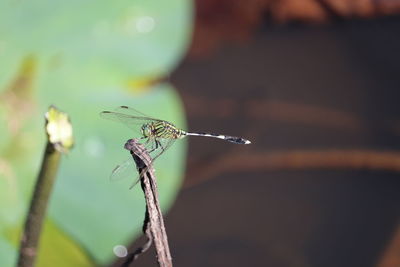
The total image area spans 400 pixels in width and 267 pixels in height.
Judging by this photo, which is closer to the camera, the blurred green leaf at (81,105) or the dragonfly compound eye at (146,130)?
the dragonfly compound eye at (146,130)

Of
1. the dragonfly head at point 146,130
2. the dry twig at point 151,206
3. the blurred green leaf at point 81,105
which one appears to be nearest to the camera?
the dry twig at point 151,206

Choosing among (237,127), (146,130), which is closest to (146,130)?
(146,130)

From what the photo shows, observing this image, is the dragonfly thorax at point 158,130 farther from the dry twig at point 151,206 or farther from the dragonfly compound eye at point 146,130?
the dry twig at point 151,206

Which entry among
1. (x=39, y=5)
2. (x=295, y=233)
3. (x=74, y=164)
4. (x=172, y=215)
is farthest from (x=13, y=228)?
(x=295, y=233)

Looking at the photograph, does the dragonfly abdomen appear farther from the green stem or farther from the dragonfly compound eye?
the green stem

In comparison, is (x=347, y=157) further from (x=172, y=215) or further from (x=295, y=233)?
(x=172, y=215)

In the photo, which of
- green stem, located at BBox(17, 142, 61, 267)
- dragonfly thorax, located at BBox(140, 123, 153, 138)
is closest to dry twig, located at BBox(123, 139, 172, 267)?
green stem, located at BBox(17, 142, 61, 267)

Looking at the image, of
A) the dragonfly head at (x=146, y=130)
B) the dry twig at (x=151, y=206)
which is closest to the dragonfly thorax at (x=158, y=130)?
the dragonfly head at (x=146, y=130)
